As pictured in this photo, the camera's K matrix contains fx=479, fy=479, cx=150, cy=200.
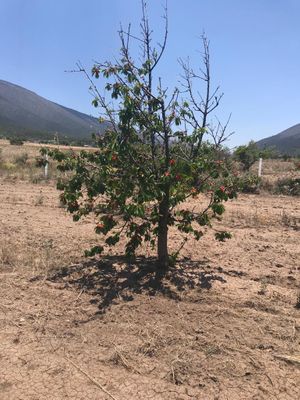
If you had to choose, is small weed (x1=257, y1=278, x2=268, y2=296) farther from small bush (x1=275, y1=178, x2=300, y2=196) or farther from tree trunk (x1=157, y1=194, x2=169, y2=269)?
small bush (x1=275, y1=178, x2=300, y2=196)

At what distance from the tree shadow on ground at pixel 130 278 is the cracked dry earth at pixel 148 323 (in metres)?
0.01

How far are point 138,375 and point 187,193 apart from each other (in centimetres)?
221

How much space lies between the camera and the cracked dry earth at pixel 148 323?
129 inches

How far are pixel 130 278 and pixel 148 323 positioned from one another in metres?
0.99

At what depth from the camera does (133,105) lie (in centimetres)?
466

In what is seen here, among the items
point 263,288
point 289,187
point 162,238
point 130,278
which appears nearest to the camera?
point 263,288

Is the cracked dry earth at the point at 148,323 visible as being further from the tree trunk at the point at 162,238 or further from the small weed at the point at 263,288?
the tree trunk at the point at 162,238

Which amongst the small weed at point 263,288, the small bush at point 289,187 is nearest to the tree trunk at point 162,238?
the small weed at point 263,288

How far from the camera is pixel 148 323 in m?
4.06

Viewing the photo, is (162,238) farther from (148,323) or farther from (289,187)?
(289,187)

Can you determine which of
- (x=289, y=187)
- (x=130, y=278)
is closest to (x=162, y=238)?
(x=130, y=278)

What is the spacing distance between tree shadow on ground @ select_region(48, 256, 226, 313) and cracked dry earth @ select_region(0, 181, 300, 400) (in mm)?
11

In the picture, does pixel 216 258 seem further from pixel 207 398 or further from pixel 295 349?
pixel 207 398

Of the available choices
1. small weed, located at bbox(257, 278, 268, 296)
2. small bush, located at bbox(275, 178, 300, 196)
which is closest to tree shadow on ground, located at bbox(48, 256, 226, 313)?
small weed, located at bbox(257, 278, 268, 296)
